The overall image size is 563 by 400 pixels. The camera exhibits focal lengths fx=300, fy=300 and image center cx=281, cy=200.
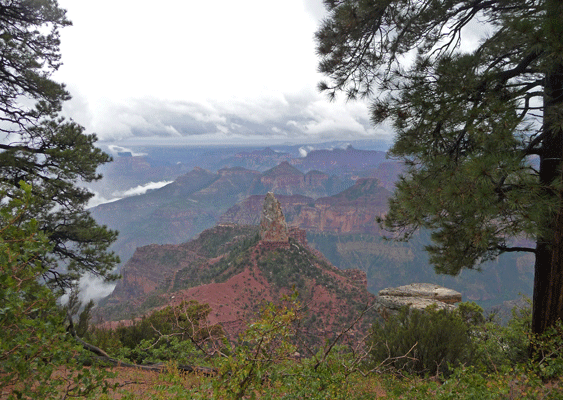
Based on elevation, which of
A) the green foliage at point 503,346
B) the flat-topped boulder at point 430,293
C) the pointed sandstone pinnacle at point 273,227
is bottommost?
the pointed sandstone pinnacle at point 273,227

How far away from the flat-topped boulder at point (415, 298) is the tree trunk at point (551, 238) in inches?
302

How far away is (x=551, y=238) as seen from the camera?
17.7 feet

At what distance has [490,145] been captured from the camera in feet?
14.6

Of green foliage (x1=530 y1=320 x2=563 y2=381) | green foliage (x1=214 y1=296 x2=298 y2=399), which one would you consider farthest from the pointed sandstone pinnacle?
green foliage (x1=214 y1=296 x2=298 y2=399)

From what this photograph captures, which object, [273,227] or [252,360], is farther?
[273,227]

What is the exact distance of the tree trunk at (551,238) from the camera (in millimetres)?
4883

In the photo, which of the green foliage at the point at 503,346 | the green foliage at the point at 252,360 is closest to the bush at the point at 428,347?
the green foliage at the point at 503,346

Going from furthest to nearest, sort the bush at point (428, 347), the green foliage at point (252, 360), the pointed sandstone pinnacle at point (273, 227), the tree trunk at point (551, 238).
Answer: the pointed sandstone pinnacle at point (273, 227) → the bush at point (428, 347) → the tree trunk at point (551, 238) → the green foliage at point (252, 360)

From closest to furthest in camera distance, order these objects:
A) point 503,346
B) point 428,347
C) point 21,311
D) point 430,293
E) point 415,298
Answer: point 21,311 < point 428,347 < point 503,346 < point 415,298 < point 430,293

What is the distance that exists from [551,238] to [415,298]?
1020cm

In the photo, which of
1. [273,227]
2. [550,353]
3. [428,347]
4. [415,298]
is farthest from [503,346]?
[273,227]

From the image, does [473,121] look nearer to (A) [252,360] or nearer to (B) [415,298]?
(A) [252,360]

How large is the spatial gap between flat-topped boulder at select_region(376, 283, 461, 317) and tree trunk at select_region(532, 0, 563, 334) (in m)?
7.67

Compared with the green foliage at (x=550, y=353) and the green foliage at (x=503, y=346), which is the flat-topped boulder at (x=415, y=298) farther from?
the green foliage at (x=550, y=353)
